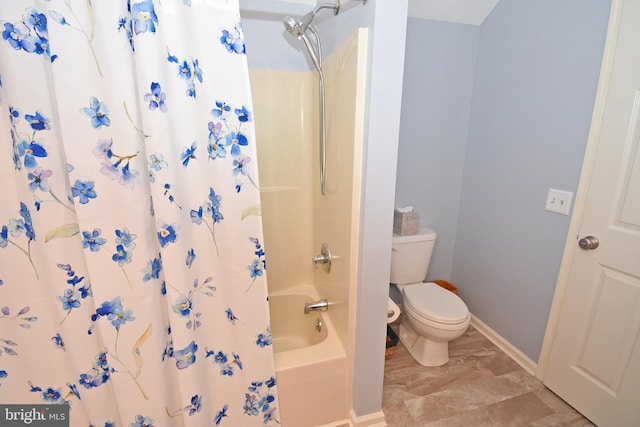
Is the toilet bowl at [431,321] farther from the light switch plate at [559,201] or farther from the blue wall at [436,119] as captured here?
the light switch plate at [559,201]

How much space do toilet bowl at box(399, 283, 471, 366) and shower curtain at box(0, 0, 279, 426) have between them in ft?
3.25

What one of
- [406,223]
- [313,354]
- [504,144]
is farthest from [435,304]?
[504,144]

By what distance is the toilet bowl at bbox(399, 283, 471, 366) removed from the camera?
4.99ft

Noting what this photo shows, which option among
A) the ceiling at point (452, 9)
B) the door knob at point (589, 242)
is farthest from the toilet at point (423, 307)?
the ceiling at point (452, 9)

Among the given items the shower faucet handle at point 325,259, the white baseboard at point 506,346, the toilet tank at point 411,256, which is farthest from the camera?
the toilet tank at point 411,256

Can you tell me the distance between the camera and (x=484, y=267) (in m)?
1.93

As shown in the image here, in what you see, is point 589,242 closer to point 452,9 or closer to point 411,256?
point 411,256

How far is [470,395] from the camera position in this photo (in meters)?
1.48

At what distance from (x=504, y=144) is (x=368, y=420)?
1804 mm

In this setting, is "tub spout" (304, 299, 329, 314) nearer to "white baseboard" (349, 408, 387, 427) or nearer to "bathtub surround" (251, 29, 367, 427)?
"bathtub surround" (251, 29, 367, 427)

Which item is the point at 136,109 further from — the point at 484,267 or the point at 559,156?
the point at 484,267

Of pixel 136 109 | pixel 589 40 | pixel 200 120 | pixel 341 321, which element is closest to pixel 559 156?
pixel 589 40

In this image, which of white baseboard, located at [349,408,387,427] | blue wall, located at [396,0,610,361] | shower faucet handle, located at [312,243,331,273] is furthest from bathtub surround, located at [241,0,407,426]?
blue wall, located at [396,0,610,361]

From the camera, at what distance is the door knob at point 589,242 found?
4.13 feet
